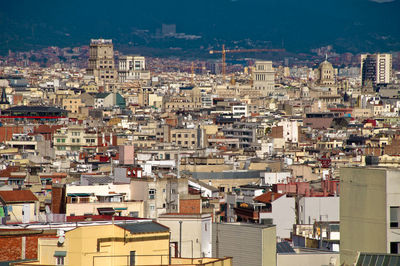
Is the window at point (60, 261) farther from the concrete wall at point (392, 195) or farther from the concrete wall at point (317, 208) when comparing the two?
the concrete wall at point (317, 208)

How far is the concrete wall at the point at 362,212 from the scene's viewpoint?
16.4m

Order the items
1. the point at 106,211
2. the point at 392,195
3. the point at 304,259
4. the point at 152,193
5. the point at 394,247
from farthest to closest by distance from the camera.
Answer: the point at 152,193 → the point at 106,211 → the point at 304,259 → the point at 392,195 → the point at 394,247

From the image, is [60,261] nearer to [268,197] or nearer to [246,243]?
[246,243]

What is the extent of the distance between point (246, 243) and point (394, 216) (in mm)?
2782

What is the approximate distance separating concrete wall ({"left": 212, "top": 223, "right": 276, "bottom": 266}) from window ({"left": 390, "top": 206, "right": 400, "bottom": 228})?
94.1 inches

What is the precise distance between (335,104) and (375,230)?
172 metres

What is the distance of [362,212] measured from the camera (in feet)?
54.7

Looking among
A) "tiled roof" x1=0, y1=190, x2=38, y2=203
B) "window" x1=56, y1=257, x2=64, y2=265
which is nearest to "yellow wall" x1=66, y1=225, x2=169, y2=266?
"window" x1=56, y1=257, x2=64, y2=265

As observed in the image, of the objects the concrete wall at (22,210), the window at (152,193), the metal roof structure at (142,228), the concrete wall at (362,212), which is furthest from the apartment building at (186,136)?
the metal roof structure at (142,228)

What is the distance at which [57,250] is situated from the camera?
1545cm

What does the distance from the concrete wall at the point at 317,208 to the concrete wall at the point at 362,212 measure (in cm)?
1602

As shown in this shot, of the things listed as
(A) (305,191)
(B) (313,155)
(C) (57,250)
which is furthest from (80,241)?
(B) (313,155)

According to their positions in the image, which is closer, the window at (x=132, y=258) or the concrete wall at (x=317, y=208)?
the window at (x=132, y=258)

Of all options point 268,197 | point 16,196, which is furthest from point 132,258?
point 268,197
